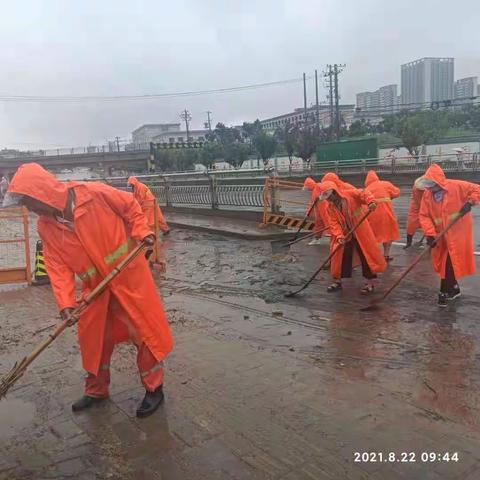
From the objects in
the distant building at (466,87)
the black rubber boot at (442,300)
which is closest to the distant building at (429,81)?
the distant building at (466,87)

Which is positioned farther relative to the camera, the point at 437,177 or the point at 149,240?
the point at 437,177

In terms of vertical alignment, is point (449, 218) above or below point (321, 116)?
below

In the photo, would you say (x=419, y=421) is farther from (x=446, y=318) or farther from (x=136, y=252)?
(x=446, y=318)

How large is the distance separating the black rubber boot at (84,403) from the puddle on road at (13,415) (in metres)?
0.31

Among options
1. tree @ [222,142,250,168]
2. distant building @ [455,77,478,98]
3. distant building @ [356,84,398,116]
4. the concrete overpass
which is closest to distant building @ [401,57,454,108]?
distant building @ [455,77,478,98]

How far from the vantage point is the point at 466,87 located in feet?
203

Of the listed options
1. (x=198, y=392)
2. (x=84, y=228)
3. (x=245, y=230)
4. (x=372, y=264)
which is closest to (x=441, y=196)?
(x=372, y=264)

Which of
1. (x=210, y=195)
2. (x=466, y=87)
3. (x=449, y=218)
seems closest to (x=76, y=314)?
(x=449, y=218)

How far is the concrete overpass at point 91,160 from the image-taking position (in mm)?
68062

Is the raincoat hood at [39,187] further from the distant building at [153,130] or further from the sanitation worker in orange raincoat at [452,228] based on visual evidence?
the distant building at [153,130]

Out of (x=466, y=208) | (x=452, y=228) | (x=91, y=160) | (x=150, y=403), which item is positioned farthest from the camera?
(x=91, y=160)

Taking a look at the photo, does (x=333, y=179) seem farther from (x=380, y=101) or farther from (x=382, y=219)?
(x=380, y=101)

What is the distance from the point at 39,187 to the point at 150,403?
1.62 m

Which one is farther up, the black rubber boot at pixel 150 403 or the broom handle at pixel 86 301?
the broom handle at pixel 86 301
